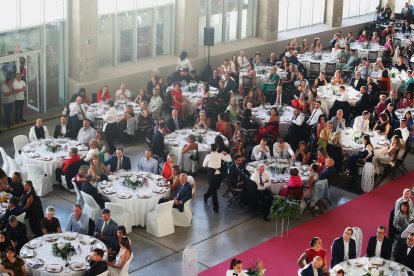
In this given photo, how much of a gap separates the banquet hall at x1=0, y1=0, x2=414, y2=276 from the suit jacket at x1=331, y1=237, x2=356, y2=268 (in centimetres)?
2

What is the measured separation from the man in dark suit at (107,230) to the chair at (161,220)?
1.42 meters

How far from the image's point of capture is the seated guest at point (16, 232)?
13.8 m

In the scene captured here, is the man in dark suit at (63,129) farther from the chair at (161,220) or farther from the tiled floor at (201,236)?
the chair at (161,220)

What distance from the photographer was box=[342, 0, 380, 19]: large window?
35.1 m

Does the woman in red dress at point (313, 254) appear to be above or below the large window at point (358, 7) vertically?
above

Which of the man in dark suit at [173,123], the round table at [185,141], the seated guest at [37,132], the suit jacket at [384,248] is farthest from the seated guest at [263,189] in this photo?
the seated guest at [37,132]

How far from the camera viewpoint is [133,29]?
2492 cm

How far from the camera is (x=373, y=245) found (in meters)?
13.6

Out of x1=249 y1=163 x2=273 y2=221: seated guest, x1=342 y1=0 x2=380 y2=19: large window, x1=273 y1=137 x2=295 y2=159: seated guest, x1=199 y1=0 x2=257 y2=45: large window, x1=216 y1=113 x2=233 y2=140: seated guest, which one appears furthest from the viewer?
x1=342 y1=0 x2=380 y2=19: large window

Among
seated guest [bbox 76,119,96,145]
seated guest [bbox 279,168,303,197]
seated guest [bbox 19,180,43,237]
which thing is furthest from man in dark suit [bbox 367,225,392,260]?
seated guest [bbox 76,119,96,145]

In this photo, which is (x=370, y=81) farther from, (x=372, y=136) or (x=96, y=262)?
(x=96, y=262)

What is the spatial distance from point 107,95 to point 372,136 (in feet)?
22.2

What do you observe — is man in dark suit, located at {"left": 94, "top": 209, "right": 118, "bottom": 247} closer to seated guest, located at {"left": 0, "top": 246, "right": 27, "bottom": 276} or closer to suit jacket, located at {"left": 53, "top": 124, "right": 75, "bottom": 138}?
seated guest, located at {"left": 0, "top": 246, "right": 27, "bottom": 276}

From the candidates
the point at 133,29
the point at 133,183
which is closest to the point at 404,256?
the point at 133,183
